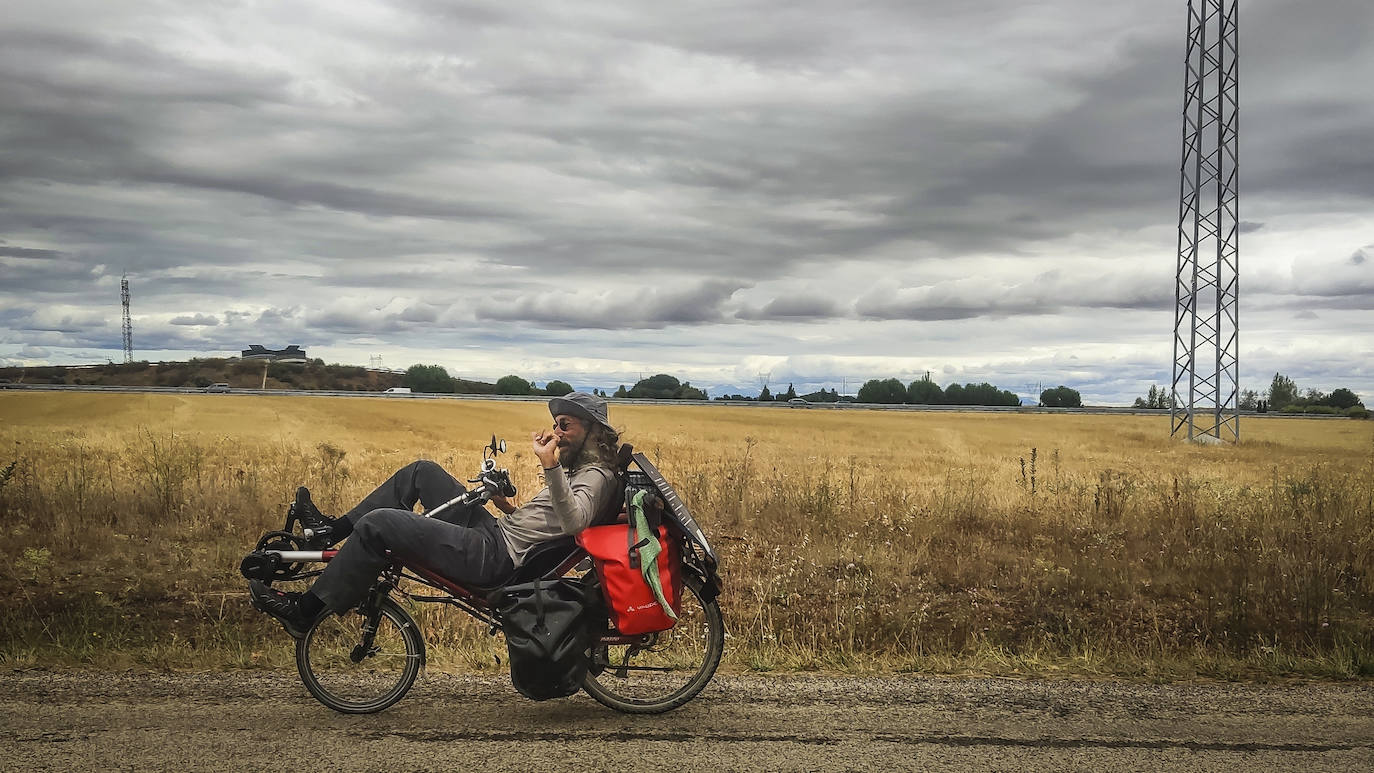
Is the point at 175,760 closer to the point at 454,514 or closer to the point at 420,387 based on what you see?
the point at 454,514

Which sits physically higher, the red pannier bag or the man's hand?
the man's hand

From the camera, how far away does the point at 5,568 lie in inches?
424

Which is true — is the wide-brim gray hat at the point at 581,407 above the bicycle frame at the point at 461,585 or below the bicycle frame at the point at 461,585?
above

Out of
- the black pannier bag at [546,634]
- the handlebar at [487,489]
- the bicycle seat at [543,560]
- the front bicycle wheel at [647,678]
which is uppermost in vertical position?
the handlebar at [487,489]

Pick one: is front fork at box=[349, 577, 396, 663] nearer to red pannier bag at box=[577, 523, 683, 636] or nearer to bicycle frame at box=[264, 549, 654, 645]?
bicycle frame at box=[264, 549, 654, 645]

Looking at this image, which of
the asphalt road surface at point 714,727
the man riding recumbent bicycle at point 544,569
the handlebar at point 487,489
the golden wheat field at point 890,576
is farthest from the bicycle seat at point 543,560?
the golden wheat field at point 890,576

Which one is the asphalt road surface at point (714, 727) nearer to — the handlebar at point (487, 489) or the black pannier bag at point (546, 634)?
the black pannier bag at point (546, 634)

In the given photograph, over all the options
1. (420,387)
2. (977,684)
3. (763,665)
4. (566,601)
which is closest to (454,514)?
(566,601)

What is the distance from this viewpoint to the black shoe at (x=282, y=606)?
243 inches

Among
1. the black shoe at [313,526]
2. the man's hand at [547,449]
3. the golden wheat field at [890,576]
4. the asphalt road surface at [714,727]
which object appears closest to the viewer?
the asphalt road surface at [714,727]

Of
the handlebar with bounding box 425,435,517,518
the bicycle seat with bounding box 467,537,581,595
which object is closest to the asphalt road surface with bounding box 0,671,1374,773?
the bicycle seat with bounding box 467,537,581,595

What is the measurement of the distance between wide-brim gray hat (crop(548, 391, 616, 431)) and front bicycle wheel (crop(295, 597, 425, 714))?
165 centimetres

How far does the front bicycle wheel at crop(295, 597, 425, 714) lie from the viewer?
6.37 metres

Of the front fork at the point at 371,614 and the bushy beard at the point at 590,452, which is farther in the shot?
the front fork at the point at 371,614
